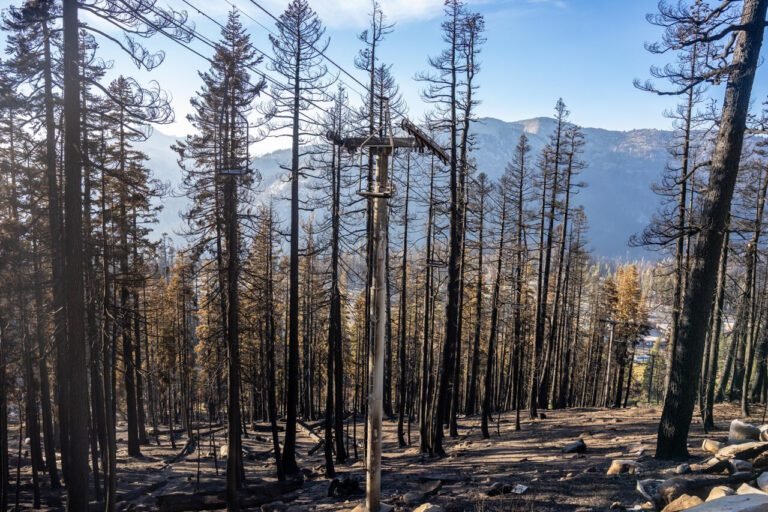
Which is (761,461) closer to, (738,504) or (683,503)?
(683,503)

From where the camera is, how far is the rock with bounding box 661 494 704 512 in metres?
5.98

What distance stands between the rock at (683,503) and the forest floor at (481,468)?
0.65m

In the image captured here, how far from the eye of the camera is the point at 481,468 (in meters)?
13.0

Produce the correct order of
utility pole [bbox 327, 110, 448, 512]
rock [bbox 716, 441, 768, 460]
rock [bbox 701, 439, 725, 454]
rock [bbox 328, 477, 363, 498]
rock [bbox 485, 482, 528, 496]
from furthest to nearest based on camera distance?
rock [bbox 328, 477, 363, 498]
rock [bbox 701, 439, 725, 454]
rock [bbox 485, 482, 528, 496]
rock [bbox 716, 441, 768, 460]
utility pole [bbox 327, 110, 448, 512]

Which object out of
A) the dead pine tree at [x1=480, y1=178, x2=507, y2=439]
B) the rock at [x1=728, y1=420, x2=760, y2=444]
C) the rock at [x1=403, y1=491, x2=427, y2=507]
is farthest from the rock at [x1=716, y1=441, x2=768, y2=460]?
the dead pine tree at [x1=480, y1=178, x2=507, y2=439]

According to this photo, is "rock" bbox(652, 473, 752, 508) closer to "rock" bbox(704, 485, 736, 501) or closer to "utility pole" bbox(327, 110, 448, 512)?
"rock" bbox(704, 485, 736, 501)

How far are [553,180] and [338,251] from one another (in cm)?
1342

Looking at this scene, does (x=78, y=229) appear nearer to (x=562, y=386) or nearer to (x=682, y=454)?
(x=682, y=454)

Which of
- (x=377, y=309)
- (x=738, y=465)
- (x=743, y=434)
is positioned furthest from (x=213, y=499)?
(x=743, y=434)

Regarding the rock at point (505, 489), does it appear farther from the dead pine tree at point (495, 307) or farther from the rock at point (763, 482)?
the dead pine tree at point (495, 307)

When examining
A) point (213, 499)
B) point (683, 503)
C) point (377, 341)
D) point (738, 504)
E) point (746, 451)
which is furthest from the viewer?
point (213, 499)

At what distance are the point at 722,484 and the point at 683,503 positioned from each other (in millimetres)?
1234

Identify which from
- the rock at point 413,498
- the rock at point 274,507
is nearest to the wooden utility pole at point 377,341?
the rock at point 413,498

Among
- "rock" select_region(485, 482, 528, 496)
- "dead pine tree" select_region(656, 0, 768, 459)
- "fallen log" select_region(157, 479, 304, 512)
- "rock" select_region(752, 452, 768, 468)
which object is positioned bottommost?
"fallen log" select_region(157, 479, 304, 512)
